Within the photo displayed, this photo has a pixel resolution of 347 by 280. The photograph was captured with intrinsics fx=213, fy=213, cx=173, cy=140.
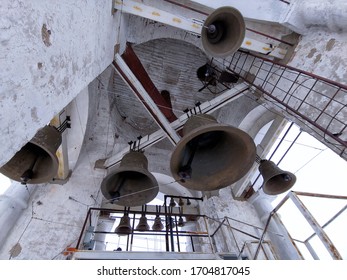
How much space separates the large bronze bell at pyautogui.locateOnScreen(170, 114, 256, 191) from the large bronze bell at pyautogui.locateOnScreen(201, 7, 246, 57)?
3.80 ft

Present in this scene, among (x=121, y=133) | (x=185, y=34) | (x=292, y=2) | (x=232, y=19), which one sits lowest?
(x=232, y=19)

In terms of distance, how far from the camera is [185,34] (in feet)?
17.1

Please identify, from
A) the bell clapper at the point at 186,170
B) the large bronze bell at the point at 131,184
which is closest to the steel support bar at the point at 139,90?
the large bronze bell at the point at 131,184

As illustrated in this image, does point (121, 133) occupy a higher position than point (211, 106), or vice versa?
point (121, 133)

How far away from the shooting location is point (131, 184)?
356 centimetres

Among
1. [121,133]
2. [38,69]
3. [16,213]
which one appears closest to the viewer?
[38,69]

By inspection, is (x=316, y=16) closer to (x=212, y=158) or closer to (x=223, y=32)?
(x=223, y=32)

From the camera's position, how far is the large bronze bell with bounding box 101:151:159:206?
323 centimetres

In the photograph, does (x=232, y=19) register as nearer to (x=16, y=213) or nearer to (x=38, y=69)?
(x=38, y=69)

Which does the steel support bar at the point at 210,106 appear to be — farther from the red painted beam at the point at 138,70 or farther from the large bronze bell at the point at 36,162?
the large bronze bell at the point at 36,162

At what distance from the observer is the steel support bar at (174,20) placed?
3158 mm

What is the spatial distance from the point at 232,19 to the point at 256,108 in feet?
8.53

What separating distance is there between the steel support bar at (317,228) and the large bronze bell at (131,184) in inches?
80.7
